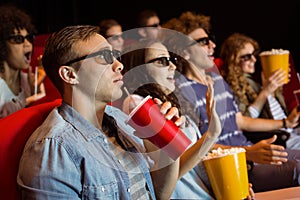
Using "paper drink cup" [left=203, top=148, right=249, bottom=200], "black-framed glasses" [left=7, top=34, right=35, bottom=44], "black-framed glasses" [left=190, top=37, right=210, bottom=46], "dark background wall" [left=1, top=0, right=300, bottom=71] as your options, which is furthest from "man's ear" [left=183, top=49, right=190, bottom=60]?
"dark background wall" [left=1, top=0, right=300, bottom=71]

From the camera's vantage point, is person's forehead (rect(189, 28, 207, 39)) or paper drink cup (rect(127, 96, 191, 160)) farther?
person's forehead (rect(189, 28, 207, 39))

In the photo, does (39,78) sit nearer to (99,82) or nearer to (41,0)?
(99,82)

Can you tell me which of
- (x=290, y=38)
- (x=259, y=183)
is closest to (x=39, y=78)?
(x=259, y=183)

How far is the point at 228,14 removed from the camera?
4668mm

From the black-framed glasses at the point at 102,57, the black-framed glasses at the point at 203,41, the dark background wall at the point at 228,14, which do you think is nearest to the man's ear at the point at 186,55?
the black-framed glasses at the point at 203,41

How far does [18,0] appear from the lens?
14.5ft

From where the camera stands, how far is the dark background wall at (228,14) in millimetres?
4520

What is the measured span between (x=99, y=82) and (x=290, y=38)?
11.3 ft

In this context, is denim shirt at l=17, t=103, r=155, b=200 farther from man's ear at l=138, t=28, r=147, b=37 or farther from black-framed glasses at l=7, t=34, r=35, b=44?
man's ear at l=138, t=28, r=147, b=37

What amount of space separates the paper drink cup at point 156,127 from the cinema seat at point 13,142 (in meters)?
0.28

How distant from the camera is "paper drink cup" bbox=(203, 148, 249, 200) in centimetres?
163

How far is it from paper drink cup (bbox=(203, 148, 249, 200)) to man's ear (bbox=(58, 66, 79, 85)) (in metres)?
0.53

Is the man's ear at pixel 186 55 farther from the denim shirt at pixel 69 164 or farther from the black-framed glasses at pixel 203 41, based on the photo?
the denim shirt at pixel 69 164

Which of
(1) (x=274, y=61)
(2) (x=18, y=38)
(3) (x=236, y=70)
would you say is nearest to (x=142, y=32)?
(3) (x=236, y=70)
